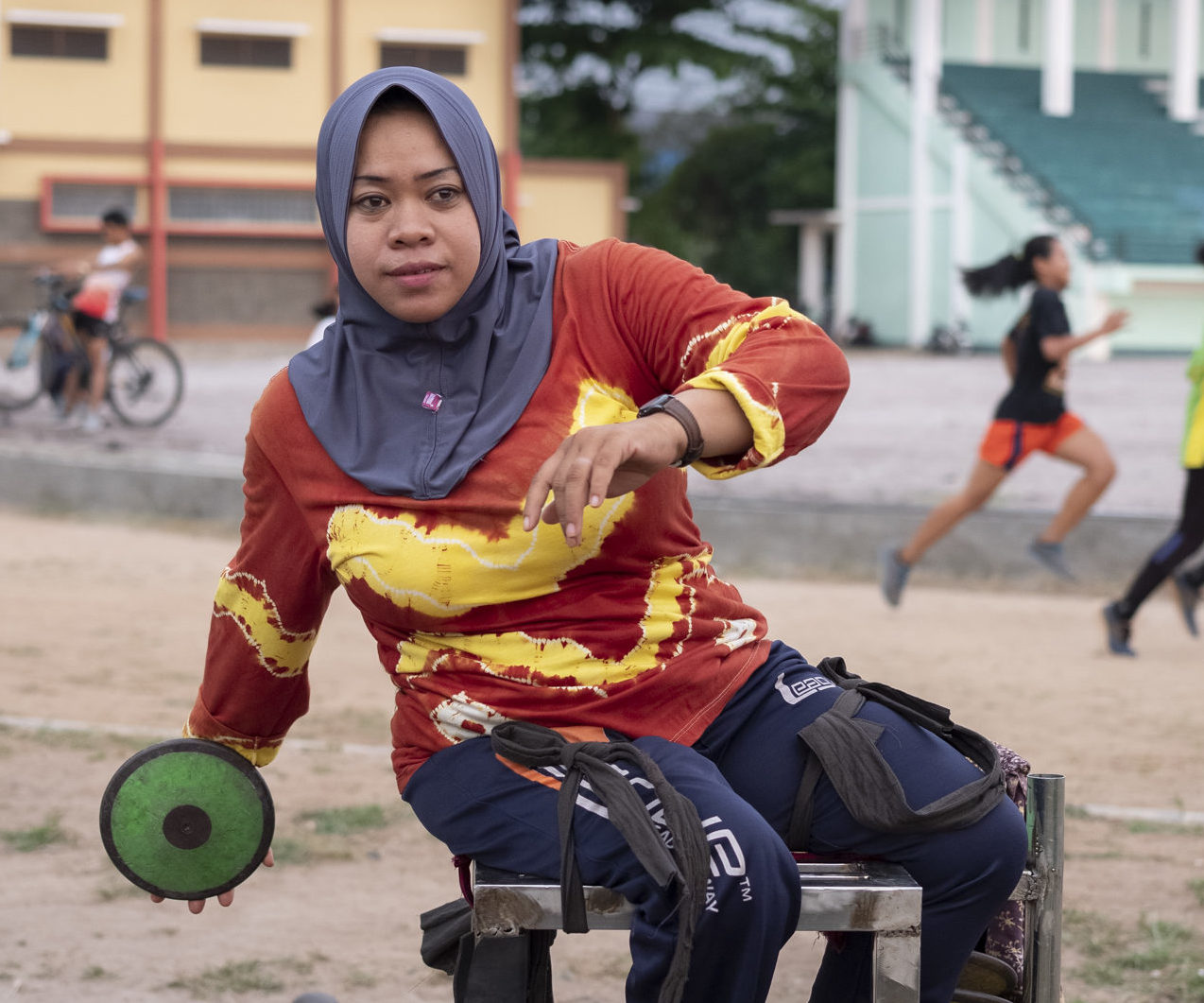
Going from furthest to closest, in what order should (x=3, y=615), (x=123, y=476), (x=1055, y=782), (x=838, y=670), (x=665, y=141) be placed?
(x=665, y=141) → (x=123, y=476) → (x=3, y=615) → (x=838, y=670) → (x=1055, y=782)

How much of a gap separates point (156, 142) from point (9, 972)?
27548 millimetres

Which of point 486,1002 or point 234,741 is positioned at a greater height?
point 234,741

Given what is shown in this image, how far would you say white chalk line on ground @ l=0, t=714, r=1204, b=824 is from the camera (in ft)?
15.5

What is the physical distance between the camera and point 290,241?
30.2 meters

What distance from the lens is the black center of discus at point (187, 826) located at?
2.75m

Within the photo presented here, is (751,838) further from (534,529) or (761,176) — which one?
(761,176)

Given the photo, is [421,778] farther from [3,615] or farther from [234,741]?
[3,615]

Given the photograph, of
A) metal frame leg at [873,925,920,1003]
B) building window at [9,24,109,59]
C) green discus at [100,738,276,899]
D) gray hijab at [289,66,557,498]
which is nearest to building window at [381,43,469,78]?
building window at [9,24,109,59]

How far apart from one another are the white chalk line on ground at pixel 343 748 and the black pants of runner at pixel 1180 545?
2083 millimetres

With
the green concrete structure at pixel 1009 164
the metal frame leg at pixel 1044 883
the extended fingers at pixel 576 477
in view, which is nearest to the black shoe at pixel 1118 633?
the metal frame leg at pixel 1044 883

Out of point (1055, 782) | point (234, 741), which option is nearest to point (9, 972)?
point (234, 741)

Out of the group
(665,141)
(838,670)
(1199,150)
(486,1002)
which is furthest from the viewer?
(665,141)

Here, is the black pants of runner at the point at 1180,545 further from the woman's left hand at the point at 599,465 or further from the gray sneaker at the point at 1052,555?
the woman's left hand at the point at 599,465

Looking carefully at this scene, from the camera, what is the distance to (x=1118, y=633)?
6.96 meters
